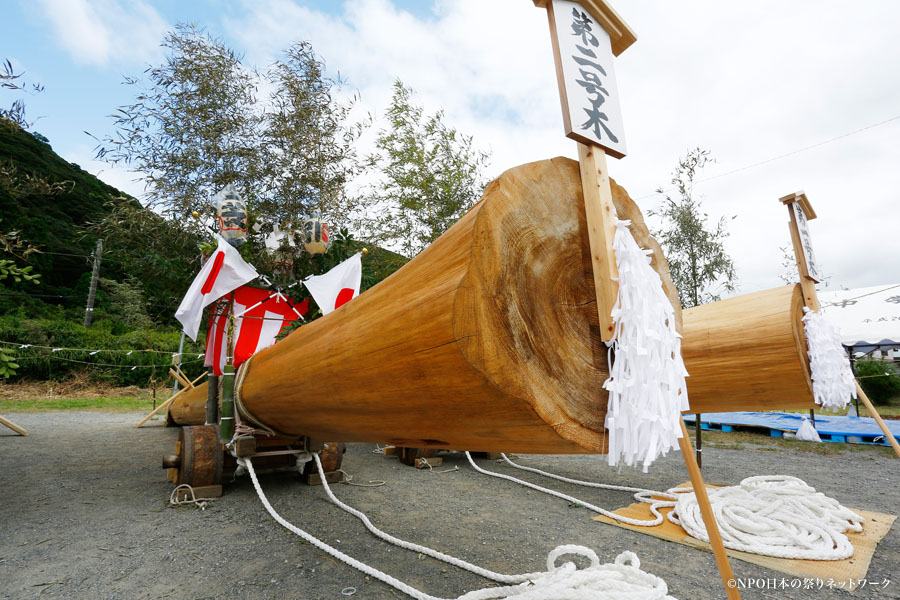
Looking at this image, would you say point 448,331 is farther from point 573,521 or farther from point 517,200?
point 573,521

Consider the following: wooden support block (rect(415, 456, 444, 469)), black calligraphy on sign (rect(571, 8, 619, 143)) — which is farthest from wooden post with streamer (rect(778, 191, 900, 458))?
wooden support block (rect(415, 456, 444, 469))

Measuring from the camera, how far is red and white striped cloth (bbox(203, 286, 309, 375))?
3.32 meters

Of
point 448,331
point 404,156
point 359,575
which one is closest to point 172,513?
point 359,575

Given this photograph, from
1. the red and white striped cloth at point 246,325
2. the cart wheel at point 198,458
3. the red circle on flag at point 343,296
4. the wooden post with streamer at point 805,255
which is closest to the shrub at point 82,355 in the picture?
the red and white striped cloth at point 246,325

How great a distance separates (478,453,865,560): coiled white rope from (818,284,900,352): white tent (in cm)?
535

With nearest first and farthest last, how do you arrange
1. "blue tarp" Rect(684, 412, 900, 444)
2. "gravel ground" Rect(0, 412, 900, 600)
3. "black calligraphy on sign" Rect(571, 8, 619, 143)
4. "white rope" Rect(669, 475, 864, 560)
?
"black calligraphy on sign" Rect(571, 8, 619, 143)
"gravel ground" Rect(0, 412, 900, 600)
"white rope" Rect(669, 475, 864, 560)
"blue tarp" Rect(684, 412, 900, 444)

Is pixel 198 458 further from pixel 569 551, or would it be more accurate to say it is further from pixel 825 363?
pixel 825 363

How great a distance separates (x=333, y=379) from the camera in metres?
1.24

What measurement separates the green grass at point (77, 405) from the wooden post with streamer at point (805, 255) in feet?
33.7

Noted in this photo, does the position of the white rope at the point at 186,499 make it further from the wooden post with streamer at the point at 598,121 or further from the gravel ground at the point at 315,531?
the wooden post with streamer at the point at 598,121

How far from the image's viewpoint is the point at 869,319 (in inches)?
297

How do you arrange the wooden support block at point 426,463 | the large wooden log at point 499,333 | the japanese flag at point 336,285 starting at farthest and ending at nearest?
the wooden support block at point 426,463 → the japanese flag at point 336,285 → the large wooden log at point 499,333

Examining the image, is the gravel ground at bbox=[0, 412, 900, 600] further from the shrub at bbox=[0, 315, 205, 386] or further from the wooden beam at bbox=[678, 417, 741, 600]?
the shrub at bbox=[0, 315, 205, 386]

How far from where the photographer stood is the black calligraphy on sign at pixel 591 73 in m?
1.06
